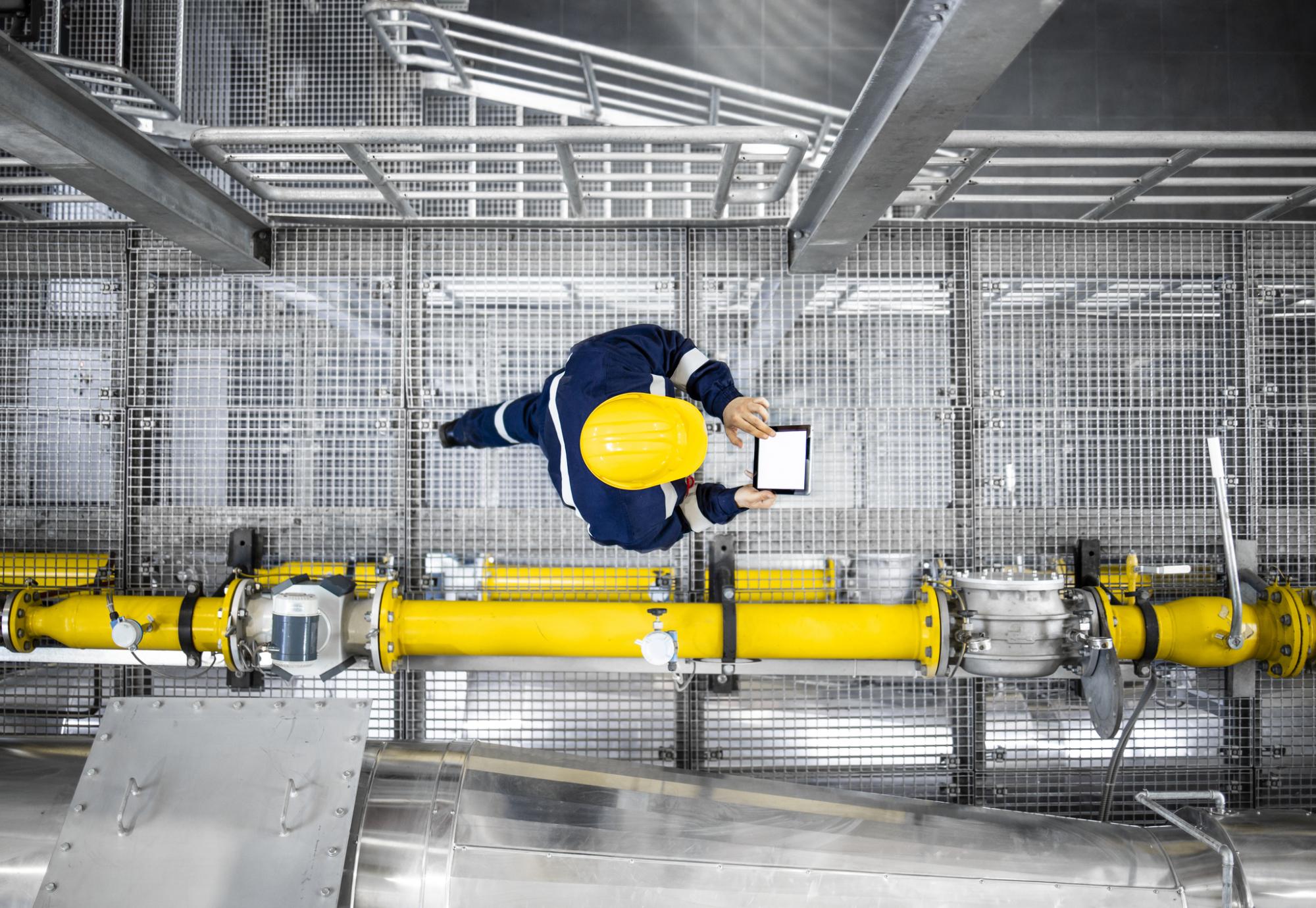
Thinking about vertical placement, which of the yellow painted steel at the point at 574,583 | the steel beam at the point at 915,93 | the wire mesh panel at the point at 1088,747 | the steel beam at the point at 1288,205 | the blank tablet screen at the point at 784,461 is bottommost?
the wire mesh panel at the point at 1088,747

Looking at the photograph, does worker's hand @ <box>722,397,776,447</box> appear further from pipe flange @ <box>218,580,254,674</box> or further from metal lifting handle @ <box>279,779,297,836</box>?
pipe flange @ <box>218,580,254,674</box>

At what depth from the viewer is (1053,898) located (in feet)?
8.24

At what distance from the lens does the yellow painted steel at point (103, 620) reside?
3.01m

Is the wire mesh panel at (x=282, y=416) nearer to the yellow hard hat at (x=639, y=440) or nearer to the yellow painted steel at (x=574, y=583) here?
the yellow painted steel at (x=574, y=583)

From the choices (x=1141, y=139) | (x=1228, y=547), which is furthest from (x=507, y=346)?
(x=1228, y=547)

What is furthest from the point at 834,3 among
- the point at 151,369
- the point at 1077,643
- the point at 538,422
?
the point at 151,369

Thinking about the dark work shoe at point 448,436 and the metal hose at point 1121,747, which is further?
the dark work shoe at point 448,436

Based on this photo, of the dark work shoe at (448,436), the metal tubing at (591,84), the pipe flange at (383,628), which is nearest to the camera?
the pipe flange at (383,628)

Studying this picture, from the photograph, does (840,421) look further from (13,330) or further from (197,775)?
(13,330)

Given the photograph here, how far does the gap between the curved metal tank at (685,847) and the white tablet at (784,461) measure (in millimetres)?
1293

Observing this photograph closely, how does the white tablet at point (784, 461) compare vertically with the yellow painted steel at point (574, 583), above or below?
above

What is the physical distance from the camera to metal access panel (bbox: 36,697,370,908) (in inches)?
88.3

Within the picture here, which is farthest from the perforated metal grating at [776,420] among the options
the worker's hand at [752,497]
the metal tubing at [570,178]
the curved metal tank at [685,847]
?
the worker's hand at [752,497]

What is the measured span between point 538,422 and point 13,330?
9.55 ft
